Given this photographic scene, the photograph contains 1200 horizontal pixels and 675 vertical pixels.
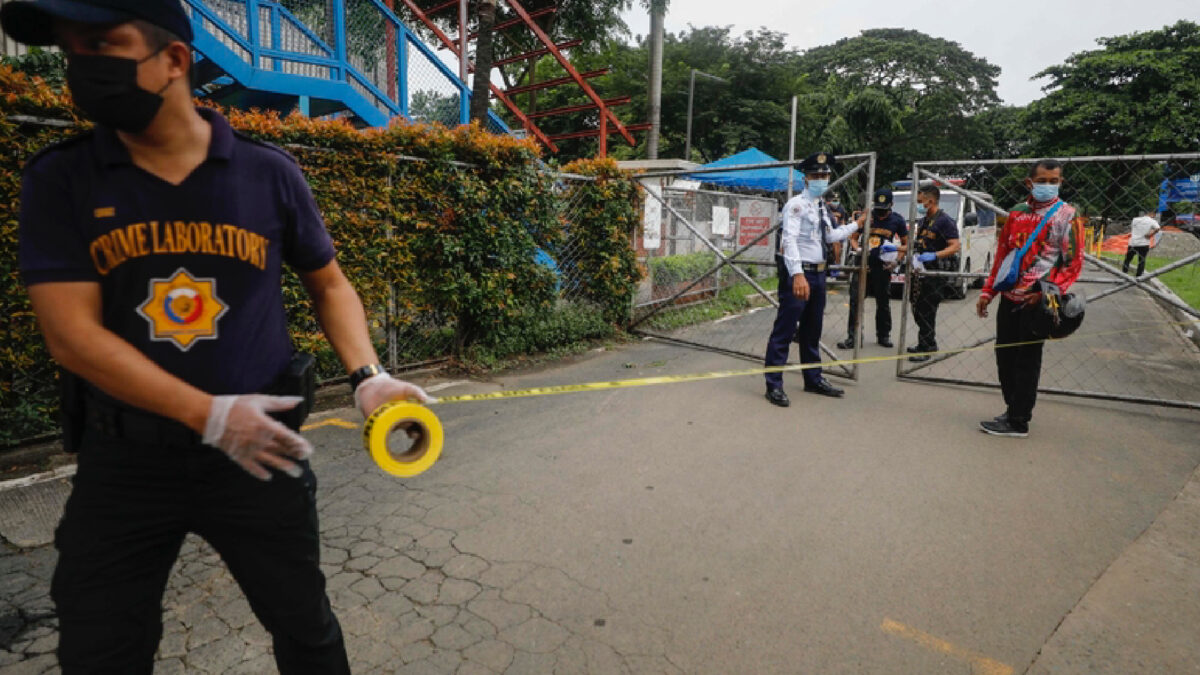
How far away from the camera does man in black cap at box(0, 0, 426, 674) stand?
55.6 inches

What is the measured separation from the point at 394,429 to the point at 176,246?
643 mm

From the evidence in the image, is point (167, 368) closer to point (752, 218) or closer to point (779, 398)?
point (779, 398)

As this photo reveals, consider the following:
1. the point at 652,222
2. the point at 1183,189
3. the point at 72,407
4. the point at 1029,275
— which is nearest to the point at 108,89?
the point at 72,407

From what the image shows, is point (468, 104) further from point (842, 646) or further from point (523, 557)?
point (842, 646)

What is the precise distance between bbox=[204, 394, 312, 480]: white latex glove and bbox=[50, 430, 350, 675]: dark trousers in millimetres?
181

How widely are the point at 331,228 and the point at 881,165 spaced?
3934 cm

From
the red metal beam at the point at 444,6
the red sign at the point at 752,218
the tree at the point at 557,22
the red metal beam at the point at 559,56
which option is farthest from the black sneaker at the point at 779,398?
the tree at the point at 557,22

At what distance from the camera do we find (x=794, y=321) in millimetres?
5742

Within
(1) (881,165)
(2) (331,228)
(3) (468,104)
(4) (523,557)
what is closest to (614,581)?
(4) (523,557)

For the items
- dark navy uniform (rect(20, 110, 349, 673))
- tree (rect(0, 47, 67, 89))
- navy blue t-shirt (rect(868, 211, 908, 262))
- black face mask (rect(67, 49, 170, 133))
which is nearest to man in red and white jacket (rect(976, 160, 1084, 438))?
navy blue t-shirt (rect(868, 211, 908, 262))

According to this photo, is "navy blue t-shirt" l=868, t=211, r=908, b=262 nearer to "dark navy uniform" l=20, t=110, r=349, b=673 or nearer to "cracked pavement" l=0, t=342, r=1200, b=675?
"cracked pavement" l=0, t=342, r=1200, b=675

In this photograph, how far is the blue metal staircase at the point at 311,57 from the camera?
7457mm

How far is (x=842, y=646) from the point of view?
2.48m

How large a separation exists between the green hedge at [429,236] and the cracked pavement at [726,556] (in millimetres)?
1429
